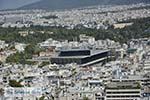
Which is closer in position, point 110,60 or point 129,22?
point 110,60

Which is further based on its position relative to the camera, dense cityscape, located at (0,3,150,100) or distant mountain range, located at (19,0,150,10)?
distant mountain range, located at (19,0,150,10)

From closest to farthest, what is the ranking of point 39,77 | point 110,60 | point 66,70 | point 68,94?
point 68,94, point 39,77, point 66,70, point 110,60

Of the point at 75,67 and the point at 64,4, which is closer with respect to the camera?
the point at 75,67

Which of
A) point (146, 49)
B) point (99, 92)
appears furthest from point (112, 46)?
point (99, 92)

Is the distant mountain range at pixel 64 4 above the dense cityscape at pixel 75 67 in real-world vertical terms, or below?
above

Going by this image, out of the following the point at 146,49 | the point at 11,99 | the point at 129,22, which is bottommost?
the point at 11,99

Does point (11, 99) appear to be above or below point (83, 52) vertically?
below

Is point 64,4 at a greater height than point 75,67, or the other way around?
point 64,4

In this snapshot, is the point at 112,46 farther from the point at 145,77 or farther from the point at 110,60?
the point at 145,77

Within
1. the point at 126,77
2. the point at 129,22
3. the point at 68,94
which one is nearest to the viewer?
the point at 68,94

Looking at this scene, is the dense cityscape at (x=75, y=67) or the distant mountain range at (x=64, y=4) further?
the distant mountain range at (x=64, y=4)

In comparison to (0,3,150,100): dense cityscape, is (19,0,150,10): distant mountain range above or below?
above
